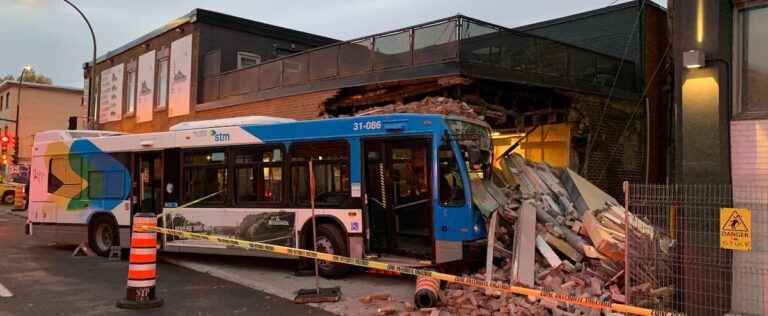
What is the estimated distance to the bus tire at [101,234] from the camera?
13.0 meters

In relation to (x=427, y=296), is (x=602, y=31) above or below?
above

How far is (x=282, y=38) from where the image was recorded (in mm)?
22609

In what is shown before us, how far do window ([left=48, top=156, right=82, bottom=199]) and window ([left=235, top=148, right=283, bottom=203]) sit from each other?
193 inches

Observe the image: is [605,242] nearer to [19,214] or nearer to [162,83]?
[162,83]

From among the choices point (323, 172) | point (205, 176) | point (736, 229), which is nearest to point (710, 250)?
point (736, 229)

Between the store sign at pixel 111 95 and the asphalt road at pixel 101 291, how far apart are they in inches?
592

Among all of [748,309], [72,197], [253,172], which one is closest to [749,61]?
[748,309]

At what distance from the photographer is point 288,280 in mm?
9945

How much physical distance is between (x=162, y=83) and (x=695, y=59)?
20600 mm

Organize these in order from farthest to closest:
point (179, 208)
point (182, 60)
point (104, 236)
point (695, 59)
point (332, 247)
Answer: point (182, 60)
point (104, 236)
point (179, 208)
point (332, 247)
point (695, 59)

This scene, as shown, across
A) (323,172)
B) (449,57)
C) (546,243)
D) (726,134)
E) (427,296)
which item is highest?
(449,57)

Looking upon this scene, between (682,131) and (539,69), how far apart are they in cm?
726

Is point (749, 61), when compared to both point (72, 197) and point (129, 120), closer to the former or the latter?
point (72, 197)

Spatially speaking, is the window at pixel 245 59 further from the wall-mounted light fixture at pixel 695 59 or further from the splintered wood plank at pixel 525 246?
the wall-mounted light fixture at pixel 695 59
